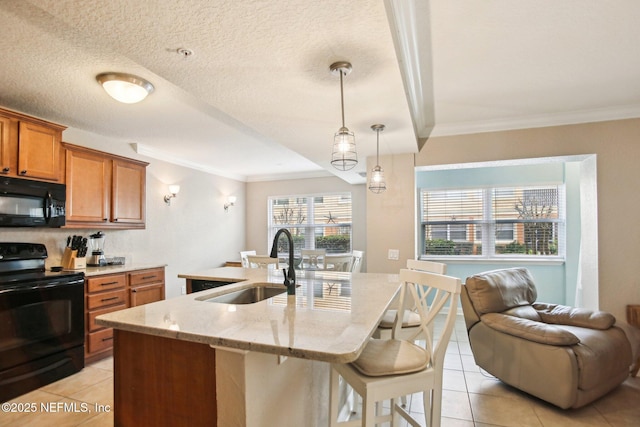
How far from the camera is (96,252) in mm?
3721

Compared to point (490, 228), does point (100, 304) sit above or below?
below

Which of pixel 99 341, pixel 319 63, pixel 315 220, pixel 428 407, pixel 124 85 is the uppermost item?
pixel 124 85

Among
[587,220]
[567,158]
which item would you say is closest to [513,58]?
[567,158]

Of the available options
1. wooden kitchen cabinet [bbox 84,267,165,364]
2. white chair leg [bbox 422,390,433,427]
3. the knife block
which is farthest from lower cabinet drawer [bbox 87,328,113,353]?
white chair leg [bbox 422,390,433,427]

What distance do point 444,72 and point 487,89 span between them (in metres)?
0.56

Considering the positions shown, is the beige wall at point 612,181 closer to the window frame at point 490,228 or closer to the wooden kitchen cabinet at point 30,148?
the window frame at point 490,228

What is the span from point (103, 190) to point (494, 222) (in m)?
5.27

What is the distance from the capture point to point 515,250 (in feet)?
16.0

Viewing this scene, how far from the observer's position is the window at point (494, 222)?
4.75 metres

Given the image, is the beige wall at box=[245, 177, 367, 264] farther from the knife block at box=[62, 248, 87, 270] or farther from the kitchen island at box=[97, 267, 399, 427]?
the kitchen island at box=[97, 267, 399, 427]

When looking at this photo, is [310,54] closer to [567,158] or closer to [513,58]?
[513,58]

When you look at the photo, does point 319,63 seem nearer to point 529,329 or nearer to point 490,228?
point 529,329

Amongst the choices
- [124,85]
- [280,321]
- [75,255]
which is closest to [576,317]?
[280,321]

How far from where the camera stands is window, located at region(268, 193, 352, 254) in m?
6.32
